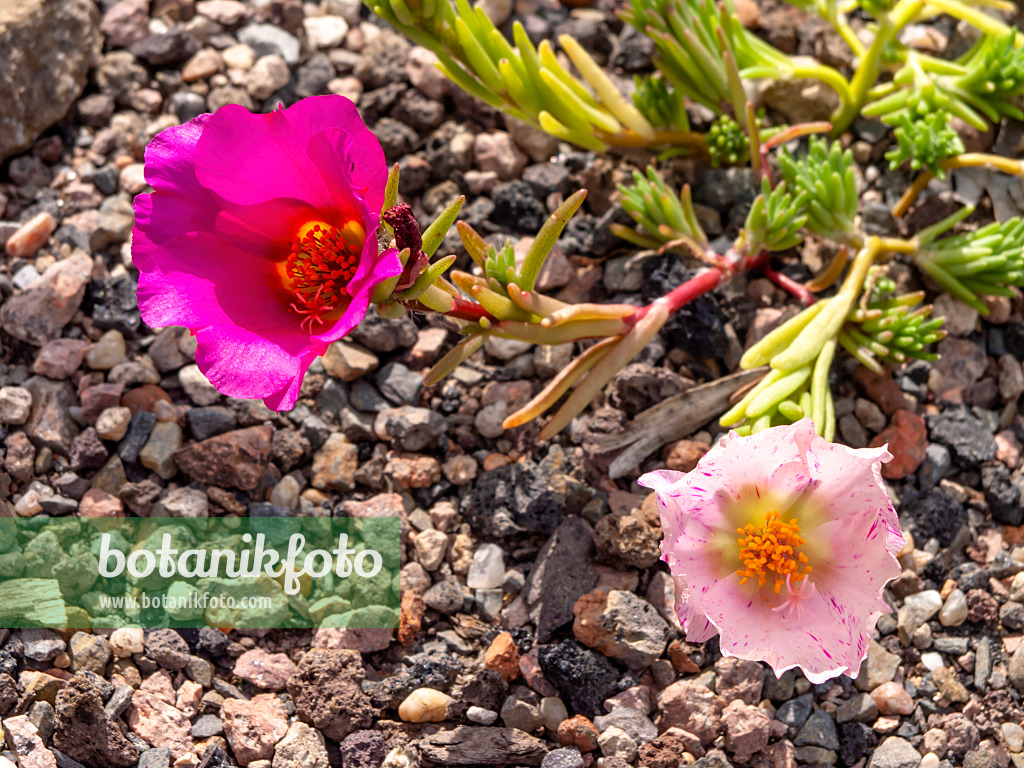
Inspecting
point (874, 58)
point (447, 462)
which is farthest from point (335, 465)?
point (874, 58)

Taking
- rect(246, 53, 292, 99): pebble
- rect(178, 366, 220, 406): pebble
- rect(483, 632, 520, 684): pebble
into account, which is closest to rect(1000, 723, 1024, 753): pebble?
rect(483, 632, 520, 684): pebble

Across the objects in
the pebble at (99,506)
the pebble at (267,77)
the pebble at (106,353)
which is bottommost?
the pebble at (99,506)

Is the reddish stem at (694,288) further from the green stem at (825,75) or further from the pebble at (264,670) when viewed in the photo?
the pebble at (264,670)

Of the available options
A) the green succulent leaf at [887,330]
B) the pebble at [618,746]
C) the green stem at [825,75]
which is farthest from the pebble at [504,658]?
the green stem at [825,75]

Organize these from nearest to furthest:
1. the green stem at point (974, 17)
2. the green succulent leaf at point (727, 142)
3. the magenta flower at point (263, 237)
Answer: the magenta flower at point (263, 237), the green stem at point (974, 17), the green succulent leaf at point (727, 142)

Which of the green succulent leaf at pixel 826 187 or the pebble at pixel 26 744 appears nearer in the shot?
the pebble at pixel 26 744

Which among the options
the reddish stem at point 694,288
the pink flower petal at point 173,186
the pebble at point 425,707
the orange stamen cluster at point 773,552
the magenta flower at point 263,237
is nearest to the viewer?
the magenta flower at point 263,237

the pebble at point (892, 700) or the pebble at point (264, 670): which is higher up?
the pebble at point (892, 700)
